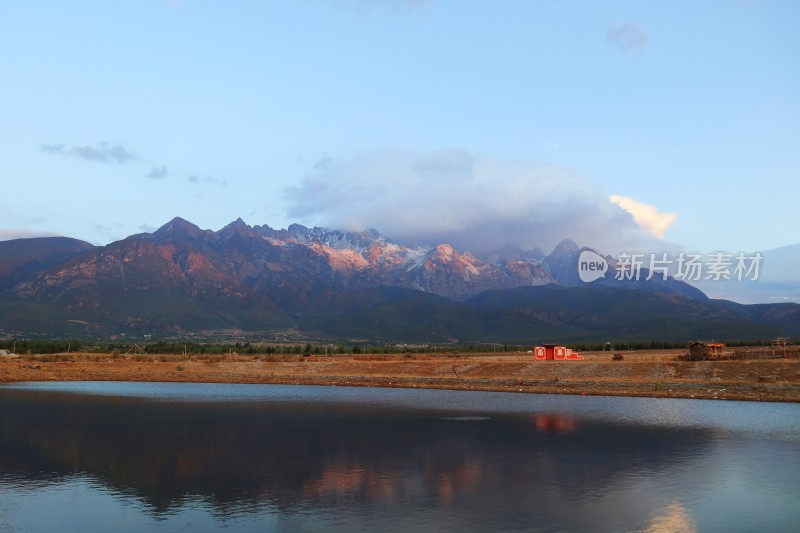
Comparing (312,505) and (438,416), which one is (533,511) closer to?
(312,505)

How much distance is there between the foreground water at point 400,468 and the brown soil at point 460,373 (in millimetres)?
16772

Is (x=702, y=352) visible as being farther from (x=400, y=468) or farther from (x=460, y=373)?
(x=400, y=468)

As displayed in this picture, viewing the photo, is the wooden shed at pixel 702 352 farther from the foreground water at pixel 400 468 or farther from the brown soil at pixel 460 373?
the foreground water at pixel 400 468

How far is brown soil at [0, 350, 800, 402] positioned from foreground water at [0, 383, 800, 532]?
1677 centimetres

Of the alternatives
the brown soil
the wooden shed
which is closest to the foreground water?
the brown soil

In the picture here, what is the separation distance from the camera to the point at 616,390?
285ft

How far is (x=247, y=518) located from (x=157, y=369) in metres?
117

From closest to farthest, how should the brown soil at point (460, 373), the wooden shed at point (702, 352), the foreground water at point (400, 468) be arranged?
the foreground water at point (400, 468) → the brown soil at point (460, 373) → the wooden shed at point (702, 352)

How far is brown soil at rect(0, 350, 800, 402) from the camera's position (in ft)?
279

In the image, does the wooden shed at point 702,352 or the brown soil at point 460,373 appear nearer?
the brown soil at point 460,373

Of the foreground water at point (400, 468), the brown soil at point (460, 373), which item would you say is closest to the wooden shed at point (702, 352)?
the brown soil at point (460, 373)

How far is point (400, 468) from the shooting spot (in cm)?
3694

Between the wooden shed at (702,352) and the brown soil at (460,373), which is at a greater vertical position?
the wooden shed at (702,352)

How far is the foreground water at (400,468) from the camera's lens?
1043 inches
